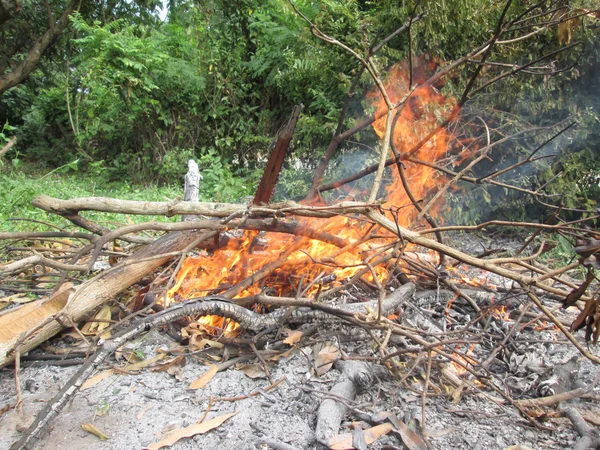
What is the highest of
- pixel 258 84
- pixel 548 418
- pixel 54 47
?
pixel 54 47

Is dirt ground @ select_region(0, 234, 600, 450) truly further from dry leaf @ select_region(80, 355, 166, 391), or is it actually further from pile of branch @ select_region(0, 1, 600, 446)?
pile of branch @ select_region(0, 1, 600, 446)

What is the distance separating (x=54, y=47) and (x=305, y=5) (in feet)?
24.7

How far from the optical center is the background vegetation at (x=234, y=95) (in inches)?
199

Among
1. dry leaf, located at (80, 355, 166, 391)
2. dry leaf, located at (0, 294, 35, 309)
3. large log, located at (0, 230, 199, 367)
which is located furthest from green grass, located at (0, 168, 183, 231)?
dry leaf, located at (80, 355, 166, 391)

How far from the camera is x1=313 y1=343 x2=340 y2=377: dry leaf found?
2244 mm

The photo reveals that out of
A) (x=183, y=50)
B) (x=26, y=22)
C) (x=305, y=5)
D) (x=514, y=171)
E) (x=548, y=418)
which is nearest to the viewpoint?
(x=548, y=418)

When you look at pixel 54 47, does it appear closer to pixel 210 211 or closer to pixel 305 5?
pixel 305 5

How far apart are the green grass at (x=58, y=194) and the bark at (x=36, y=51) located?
2.00 metres

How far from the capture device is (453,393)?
2.12m

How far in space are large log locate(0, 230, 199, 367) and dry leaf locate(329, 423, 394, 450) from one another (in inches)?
46.3

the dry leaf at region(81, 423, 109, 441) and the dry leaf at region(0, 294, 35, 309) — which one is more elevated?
the dry leaf at region(0, 294, 35, 309)

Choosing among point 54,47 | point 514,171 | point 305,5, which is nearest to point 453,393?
point 514,171

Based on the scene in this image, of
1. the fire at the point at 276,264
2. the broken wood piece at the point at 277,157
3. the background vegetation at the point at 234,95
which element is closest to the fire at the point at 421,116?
the background vegetation at the point at 234,95

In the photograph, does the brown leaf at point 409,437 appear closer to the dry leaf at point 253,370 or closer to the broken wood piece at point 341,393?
the broken wood piece at point 341,393
